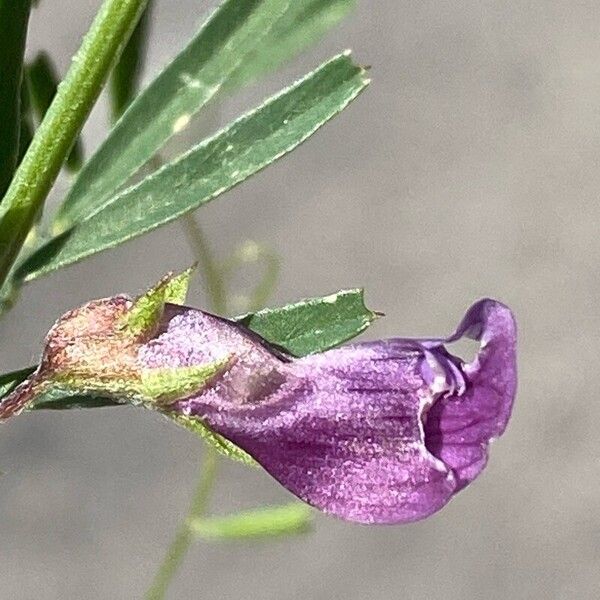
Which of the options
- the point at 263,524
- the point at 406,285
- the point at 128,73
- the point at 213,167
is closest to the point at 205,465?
the point at 263,524

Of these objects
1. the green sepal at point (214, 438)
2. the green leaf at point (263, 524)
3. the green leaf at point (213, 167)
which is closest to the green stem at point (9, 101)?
the green leaf at point (213, 167)

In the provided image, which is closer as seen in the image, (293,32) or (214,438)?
(214,438)

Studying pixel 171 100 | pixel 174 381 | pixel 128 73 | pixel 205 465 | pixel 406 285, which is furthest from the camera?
pixel 406 285

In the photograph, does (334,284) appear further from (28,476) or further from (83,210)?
(83,210)

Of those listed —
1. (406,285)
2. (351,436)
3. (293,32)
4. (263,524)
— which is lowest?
(406,285)

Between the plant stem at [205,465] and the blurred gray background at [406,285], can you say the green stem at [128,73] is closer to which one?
the plant stem at [205,465]

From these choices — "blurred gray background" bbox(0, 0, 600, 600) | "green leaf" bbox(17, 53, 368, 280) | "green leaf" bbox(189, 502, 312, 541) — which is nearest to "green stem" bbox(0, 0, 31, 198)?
"green leaf" bbox(17, 53, 368, 280)

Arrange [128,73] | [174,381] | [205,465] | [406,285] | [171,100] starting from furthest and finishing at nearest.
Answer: [406,285] → [205,465] → [128,73] → [171,100] → [174,381]

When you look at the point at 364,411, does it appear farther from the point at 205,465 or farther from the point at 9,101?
the point at 205,465
